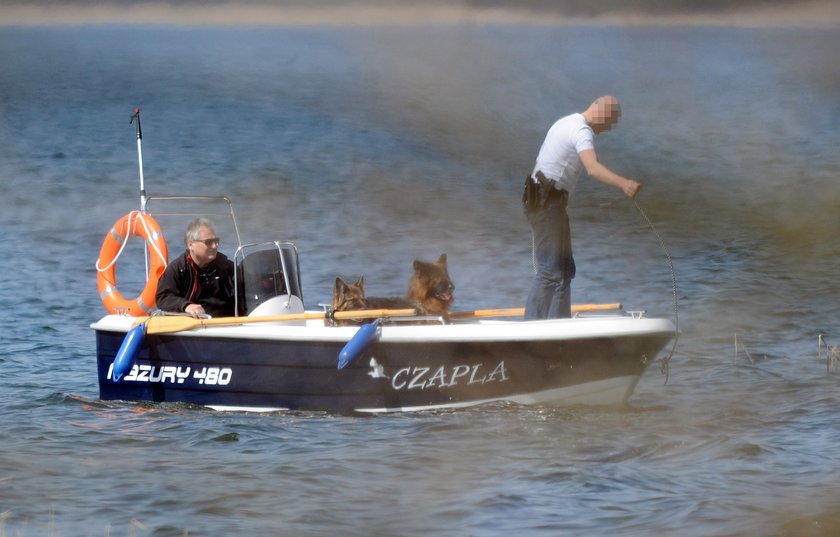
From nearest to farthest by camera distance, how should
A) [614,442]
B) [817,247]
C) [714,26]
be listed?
[817,247] < [714,26] < [614,442]

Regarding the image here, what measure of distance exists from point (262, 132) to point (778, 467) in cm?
360

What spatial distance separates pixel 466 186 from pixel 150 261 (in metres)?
6.84

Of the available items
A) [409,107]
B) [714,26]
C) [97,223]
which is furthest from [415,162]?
[97,223]

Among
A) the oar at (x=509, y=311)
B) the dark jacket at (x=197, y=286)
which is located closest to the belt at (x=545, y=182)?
the oar at (x=509, y=311)

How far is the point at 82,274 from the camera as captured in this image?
12.9 metres

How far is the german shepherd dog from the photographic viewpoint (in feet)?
22.9

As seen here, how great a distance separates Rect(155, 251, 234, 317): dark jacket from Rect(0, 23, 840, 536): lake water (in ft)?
6.53

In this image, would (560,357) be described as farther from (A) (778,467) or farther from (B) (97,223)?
(B) (97,223)

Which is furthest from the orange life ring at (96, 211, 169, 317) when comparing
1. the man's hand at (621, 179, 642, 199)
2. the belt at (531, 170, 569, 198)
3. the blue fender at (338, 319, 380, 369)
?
the man's hand at (621, 179, 642, 199)

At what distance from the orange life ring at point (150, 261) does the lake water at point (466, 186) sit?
233cm

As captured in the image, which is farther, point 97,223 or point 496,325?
point 97,223

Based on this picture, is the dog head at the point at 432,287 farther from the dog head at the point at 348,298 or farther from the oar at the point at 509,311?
the dog head at the point at 348,298

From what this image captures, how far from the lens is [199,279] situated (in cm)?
807

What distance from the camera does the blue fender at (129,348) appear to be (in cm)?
785
